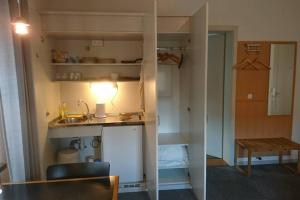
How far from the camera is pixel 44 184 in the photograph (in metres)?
1.53

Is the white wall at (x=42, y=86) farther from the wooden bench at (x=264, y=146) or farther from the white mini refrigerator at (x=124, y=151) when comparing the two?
the wooden bench at (x=264, y=146)

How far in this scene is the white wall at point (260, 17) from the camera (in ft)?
10.8

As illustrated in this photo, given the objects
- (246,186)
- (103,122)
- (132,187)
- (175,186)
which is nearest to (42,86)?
(103,122)

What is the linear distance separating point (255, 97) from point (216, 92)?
0.60m

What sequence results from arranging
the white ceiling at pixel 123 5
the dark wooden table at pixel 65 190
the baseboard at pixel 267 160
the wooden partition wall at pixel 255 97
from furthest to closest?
the baseboard at pixel 267 160 < the wooden partition wall at pixel 255 97 < the white ceiling at pixel 123 5 < the dark wooden table at pixel 65 190

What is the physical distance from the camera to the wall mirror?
346 cm

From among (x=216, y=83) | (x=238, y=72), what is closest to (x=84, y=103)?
(x=216, y=83)

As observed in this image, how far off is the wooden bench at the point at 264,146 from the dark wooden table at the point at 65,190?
231 cm

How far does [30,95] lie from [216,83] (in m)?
2.76

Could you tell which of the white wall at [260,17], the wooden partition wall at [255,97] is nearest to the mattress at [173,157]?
the wooden partition wall at [255,97]

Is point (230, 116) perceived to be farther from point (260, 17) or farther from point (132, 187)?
point (132, 187)

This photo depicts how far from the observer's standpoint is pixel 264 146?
10.3 feet

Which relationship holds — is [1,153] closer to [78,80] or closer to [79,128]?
[79,128]

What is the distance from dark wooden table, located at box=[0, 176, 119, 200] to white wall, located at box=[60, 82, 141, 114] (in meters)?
1.80
